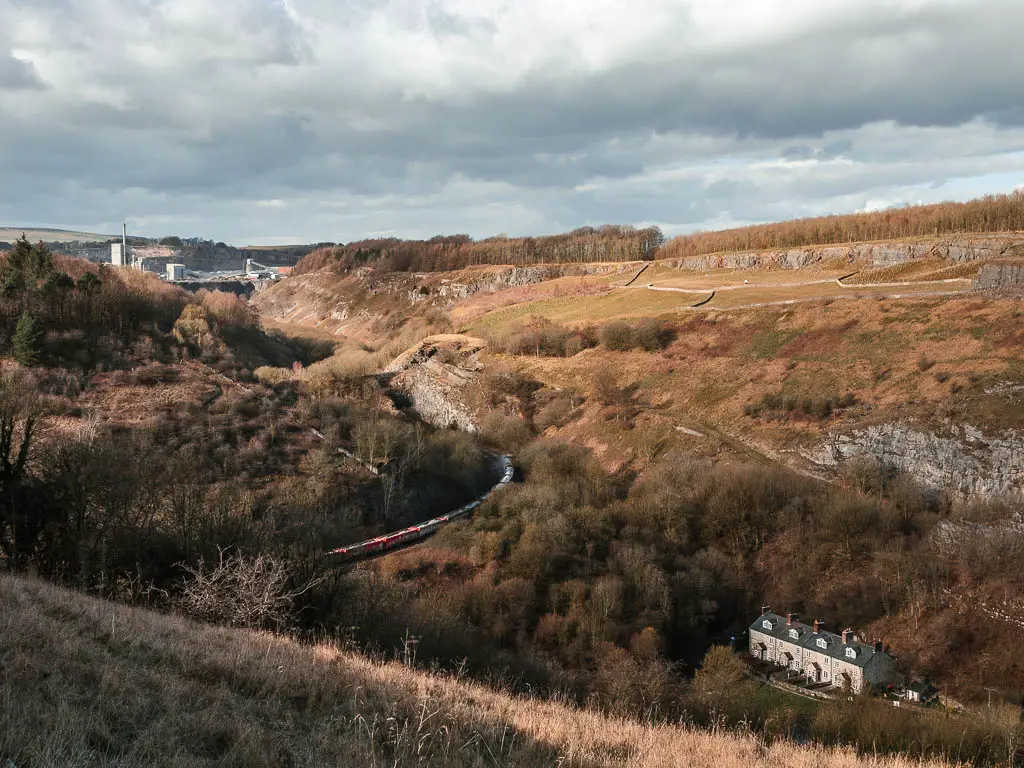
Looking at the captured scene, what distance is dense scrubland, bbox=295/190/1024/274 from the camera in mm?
75750

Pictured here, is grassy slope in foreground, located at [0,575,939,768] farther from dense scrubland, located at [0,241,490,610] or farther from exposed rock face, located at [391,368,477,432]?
exposed rock face, located at [391,368,477,432]

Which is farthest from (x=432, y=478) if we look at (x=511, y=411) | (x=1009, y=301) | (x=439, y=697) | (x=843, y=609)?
(x=1009, y=301)

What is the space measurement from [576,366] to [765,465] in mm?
25158

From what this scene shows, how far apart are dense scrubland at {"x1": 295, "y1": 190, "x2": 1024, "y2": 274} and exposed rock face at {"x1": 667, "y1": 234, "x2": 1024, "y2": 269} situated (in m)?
9.64

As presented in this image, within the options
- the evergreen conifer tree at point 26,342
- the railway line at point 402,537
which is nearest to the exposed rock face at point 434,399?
the railway line at point 402,537

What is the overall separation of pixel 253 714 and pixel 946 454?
A: 34.6 m

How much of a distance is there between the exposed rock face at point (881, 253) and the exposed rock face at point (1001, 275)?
10415 mm

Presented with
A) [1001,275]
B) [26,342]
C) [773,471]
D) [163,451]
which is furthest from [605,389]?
[26,342]

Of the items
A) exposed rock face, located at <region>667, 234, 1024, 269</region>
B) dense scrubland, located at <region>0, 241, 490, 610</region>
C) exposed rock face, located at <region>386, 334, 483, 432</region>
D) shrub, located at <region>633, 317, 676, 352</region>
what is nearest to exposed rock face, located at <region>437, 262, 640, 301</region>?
exposed rock face, located at <region>667, 234, 1024, 269</region>

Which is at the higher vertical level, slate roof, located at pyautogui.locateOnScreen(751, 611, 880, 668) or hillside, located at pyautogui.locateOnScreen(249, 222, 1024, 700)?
hillside, located at pyautogui.locateOnScreen(249, 222, 1024, 700)

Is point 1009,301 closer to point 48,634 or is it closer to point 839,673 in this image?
point 839,673

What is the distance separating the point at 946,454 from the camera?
103 ft

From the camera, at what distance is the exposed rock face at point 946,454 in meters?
29.3

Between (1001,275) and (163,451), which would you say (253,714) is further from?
(1001,275)
